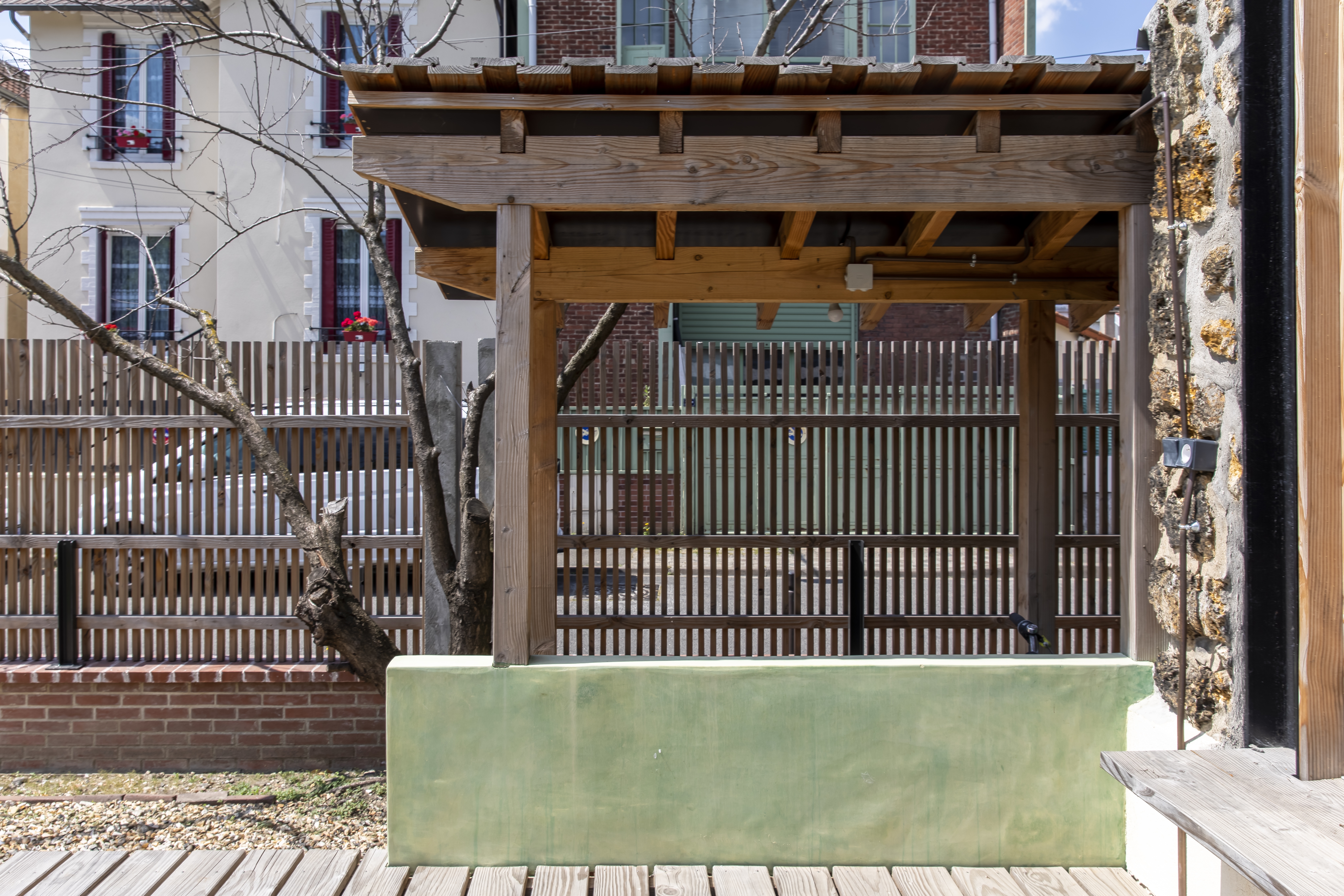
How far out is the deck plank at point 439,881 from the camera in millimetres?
2797

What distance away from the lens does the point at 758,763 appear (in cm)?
299

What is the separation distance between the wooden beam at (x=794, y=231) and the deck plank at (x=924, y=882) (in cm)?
232

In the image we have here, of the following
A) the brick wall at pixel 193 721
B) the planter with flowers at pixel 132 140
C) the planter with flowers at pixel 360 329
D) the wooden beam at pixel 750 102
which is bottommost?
the brick wall at pixel 193 721

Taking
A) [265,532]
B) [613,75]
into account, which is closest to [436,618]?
[265,532]

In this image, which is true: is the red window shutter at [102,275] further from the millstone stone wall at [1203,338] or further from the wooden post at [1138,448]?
the millstone stone wall at [1203,338]

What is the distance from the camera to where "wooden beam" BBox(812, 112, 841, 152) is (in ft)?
9.71

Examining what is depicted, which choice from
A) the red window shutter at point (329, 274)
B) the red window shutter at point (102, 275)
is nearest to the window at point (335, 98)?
the red window shutter at point (329, 274)

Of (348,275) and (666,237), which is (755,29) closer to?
(348,275)

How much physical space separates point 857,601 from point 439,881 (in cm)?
290

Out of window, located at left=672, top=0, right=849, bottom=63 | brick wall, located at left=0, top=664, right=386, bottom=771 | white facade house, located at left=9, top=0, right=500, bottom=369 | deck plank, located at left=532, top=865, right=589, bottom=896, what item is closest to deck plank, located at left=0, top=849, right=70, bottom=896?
deck plank, located at left=532, top=865, right=589, bottom=896

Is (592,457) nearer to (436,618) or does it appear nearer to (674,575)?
(674,575)

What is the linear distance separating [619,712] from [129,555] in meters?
3.63

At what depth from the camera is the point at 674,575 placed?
5.14 metres

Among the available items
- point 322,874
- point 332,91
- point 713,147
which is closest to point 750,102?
point 713,147
